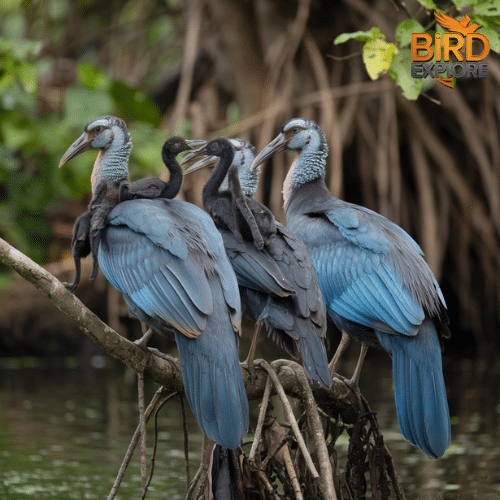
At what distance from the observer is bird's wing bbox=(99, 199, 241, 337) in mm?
3504

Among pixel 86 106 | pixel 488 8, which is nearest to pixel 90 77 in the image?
pixel 86 106

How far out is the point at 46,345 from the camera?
399 inches

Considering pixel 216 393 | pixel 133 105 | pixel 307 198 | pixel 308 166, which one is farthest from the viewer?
pixel 133 105

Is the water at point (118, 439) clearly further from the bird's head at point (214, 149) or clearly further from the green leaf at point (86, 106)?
the green leaf at point (86, 106)

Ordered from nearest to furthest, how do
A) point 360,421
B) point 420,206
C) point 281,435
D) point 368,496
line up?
1. point 281,435
2. point 360,421
3. point 368,496
4. point 420,206

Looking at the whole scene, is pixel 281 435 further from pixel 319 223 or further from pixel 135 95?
pixel 135 95

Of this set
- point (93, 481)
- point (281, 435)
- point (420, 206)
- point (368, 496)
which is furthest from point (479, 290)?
point (281, 435)

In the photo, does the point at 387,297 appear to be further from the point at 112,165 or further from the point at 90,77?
the point at 90,77

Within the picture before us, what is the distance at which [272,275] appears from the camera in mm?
3943

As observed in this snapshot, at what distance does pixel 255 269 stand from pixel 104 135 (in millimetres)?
1041

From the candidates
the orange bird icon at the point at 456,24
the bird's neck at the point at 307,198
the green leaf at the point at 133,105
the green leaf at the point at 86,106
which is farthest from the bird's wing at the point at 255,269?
the green leaf at the point at 133,105

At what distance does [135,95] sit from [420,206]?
3.30m

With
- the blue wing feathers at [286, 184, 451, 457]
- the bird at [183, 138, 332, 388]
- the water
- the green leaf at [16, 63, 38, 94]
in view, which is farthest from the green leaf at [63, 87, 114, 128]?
the bird at [183, 138, 332, 388]

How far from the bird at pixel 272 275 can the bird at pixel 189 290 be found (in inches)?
11.6
